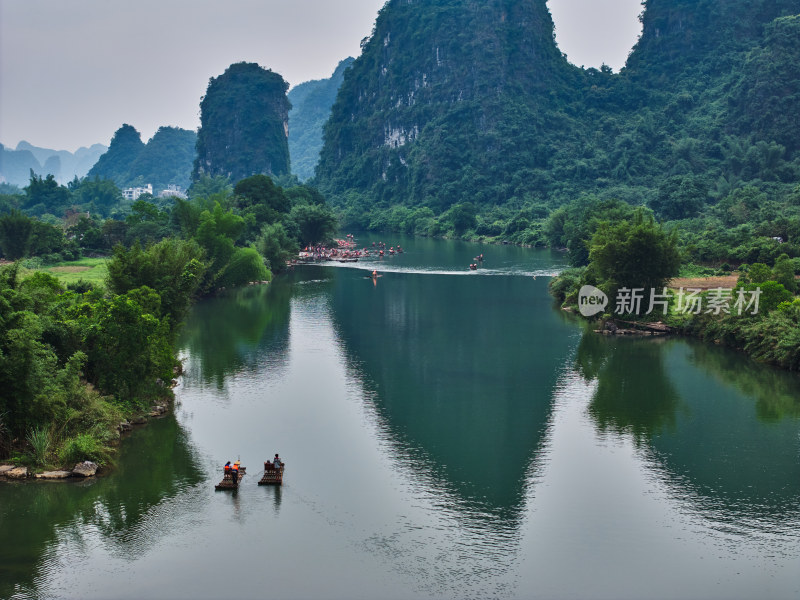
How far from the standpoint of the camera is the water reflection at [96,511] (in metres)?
15.1

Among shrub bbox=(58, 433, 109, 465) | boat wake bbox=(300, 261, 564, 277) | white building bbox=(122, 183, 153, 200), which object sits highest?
white building bbox=(122, 183, 153, 200)

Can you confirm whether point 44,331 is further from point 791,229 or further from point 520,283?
point 791,229

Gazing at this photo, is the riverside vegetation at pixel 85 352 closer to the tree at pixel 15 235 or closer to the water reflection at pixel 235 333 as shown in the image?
the water reflection at pixel 235 333

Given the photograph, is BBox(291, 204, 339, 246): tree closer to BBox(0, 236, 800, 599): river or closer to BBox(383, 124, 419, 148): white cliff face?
BBox(0, 236, 800, 599): river

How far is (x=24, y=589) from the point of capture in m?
14.1

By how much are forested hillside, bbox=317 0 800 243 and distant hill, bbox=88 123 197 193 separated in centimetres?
5870

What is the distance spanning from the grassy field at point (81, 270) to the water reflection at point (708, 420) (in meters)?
25.3

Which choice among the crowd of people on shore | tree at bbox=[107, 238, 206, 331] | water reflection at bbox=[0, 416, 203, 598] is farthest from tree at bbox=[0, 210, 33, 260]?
water reflection at bbox=[0, 416, 203, 598]

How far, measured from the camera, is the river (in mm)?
14930

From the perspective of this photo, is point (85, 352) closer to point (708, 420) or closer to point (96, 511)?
point (96, 511)

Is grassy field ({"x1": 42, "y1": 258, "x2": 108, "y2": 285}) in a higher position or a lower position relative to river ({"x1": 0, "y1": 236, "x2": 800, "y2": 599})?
higher

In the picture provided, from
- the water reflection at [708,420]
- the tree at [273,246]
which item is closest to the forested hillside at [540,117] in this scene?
the tree at [273,246]

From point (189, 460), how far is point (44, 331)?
4838 mm

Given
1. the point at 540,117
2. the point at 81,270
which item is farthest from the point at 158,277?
the point at 540,117
